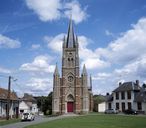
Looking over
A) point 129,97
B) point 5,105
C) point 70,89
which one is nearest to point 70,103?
point 70,89

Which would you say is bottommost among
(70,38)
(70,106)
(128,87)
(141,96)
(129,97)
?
(70,106)

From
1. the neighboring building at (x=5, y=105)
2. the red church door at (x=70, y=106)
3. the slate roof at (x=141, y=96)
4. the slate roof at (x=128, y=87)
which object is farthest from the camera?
the red church door at (x=70, y=106)

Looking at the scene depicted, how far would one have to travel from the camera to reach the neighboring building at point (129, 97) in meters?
77.3

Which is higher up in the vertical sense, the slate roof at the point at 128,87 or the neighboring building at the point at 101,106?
the slate roof at the point at 128,87

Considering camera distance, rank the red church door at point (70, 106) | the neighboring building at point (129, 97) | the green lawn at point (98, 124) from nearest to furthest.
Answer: the green lawn at point (98, 124)
the neighboring building at point (129, 97)
the red church door at point (70, 106)

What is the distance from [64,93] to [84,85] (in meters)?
6.13

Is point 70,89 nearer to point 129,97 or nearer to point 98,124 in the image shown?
point 129,97

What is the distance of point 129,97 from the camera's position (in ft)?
266

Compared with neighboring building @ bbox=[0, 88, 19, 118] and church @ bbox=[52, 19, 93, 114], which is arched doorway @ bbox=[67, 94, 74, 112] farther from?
neighboring building @ bbox=[0, 88, 19, 118]

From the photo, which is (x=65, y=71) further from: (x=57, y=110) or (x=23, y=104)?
(x=23, y=104)

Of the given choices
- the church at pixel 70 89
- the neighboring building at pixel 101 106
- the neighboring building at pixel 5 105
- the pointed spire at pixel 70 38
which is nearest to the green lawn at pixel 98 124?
the neighboring building at pixel 5 105

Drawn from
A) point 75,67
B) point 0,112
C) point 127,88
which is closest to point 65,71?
point 75,67

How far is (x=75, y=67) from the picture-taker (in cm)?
8450

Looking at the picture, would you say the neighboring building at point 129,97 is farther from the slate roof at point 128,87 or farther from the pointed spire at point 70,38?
the pointed spire at point 70,38
